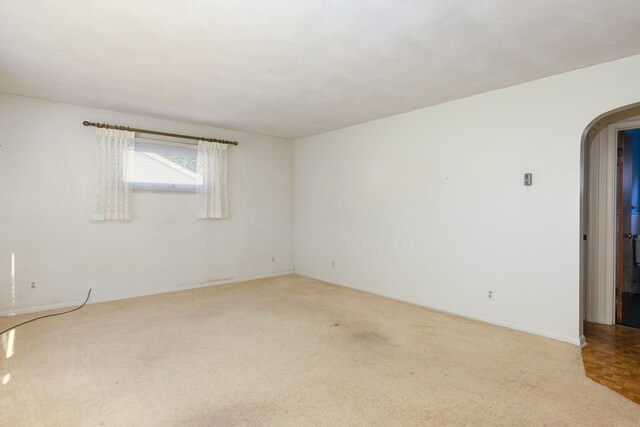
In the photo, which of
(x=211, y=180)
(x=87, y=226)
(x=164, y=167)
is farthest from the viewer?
(x=211, y=180)

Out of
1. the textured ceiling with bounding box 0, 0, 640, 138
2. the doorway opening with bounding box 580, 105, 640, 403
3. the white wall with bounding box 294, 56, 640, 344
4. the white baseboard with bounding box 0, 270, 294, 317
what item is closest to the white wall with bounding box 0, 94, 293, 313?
the white baseboard with bounding box 0, 270, 294, 317

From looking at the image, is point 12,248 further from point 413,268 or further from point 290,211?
point 413,268

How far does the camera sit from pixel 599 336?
3.22 m

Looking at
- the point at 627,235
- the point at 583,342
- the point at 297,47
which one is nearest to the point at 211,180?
the point at 297,47

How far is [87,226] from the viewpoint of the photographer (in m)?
4.25

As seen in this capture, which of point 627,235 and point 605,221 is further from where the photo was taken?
point 627,235

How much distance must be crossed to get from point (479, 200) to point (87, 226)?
470 cm

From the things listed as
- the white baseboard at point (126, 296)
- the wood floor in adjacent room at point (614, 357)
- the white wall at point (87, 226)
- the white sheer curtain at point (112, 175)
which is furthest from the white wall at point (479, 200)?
the white sheer curtain at point (112, 175)

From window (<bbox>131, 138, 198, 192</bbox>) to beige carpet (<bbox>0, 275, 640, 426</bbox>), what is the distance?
179 cm

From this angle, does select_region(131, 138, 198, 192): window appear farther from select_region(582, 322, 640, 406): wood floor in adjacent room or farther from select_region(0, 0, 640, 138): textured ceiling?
select_region(582, 322, 640, 406): wood floor in adjacent room

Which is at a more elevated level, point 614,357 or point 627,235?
point 627,235

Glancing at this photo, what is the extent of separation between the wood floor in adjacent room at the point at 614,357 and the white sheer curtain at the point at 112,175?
5.12m

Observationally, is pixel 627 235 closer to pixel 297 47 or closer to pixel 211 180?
pixel 297 47

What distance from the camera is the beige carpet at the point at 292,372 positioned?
1.98m
